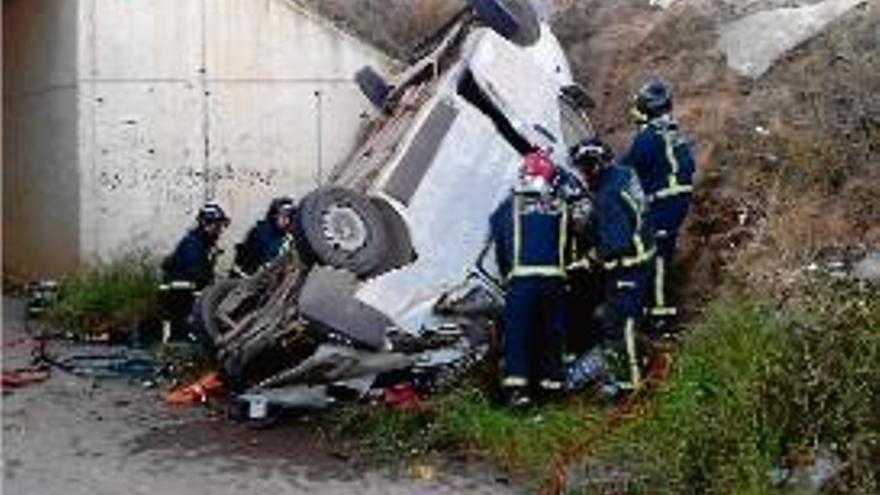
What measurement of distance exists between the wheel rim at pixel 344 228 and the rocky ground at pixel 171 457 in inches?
44.9

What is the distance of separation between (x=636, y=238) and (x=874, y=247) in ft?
4.80

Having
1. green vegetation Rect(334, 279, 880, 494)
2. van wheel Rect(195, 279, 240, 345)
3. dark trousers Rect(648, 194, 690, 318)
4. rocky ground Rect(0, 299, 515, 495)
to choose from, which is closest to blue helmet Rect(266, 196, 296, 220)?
van wheel Rect(195, 279, 240, 345)

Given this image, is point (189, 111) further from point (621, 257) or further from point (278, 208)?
point (621, 257)

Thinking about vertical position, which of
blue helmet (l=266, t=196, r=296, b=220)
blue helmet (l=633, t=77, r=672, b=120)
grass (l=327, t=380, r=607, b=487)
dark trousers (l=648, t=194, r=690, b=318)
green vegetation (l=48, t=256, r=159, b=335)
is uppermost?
blue helmet (l=633, t=77, r=672, b=120)

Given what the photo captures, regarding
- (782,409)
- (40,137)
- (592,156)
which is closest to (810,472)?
(782,409)

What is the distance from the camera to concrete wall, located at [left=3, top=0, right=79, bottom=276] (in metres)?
13.8

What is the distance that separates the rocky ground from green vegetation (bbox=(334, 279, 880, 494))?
35 centimetres

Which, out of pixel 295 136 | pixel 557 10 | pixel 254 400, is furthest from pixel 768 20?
pixel 254 400

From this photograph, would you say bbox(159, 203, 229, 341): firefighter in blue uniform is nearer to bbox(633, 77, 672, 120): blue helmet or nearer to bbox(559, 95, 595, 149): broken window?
bbox(559, 95, 595, 149): broken window

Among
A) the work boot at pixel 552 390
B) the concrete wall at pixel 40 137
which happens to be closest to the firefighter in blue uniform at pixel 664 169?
the work boot at pixel 552 390

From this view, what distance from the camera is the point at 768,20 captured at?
38.8 feet

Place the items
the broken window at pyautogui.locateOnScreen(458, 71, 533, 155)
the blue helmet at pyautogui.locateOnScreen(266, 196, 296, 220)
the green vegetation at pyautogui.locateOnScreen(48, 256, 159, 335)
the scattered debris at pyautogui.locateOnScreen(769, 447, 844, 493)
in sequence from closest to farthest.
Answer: the scattered debris at pyautogui.locateOnScreen(769, 447, 844, 493) → the broken window at pyautogui.locateOnScreen(458, 71, 533, 155) → the blue helmet at pyautogui.locateOnScreen(266, 196, 296, 220) → the green vegetation at pyautogui.locateOnScreen(48, 256, 159, 335)

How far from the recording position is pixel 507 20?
1062 centimetres

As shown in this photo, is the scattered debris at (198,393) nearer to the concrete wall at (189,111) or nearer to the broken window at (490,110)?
the broken window at (490,110)
